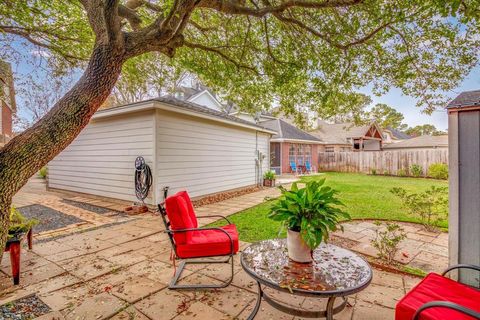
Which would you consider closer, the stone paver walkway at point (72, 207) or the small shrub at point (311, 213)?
the small shrub at point (311, 213)

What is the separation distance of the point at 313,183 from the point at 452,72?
4.64 meters

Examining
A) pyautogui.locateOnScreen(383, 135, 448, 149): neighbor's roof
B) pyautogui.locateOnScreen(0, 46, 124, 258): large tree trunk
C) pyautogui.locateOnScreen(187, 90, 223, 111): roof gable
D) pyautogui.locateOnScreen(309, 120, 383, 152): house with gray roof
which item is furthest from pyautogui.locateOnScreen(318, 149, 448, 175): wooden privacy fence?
pyautogui.locateOnScreen(0, 46, 124, 258): large tree trunk

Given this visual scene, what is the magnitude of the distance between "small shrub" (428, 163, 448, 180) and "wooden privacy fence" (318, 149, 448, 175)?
60cm

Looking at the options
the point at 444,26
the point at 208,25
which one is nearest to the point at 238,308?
the point at 444,26

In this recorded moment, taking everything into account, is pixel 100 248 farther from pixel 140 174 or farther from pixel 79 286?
pixel 140 174

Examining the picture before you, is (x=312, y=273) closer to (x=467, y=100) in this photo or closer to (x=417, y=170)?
(x=467, y=100)

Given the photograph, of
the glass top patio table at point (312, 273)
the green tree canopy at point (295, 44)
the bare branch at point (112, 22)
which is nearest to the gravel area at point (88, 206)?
the green tree canopy at point (295, 44)

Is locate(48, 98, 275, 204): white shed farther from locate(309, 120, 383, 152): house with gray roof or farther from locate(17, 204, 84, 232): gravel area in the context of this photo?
locate(309, 120, 383, 152): house with gray roof

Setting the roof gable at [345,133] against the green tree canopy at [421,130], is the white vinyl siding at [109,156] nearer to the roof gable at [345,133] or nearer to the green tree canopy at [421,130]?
the roof gable at [345,133]

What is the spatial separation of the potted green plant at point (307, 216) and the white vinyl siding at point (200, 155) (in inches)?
182

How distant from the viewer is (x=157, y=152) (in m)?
5.97

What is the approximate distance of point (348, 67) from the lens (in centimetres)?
511

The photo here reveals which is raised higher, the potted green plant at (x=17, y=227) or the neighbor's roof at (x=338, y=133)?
the neighbor's roof at (x=338, y=133)

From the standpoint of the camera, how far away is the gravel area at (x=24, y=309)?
6.97 ft
